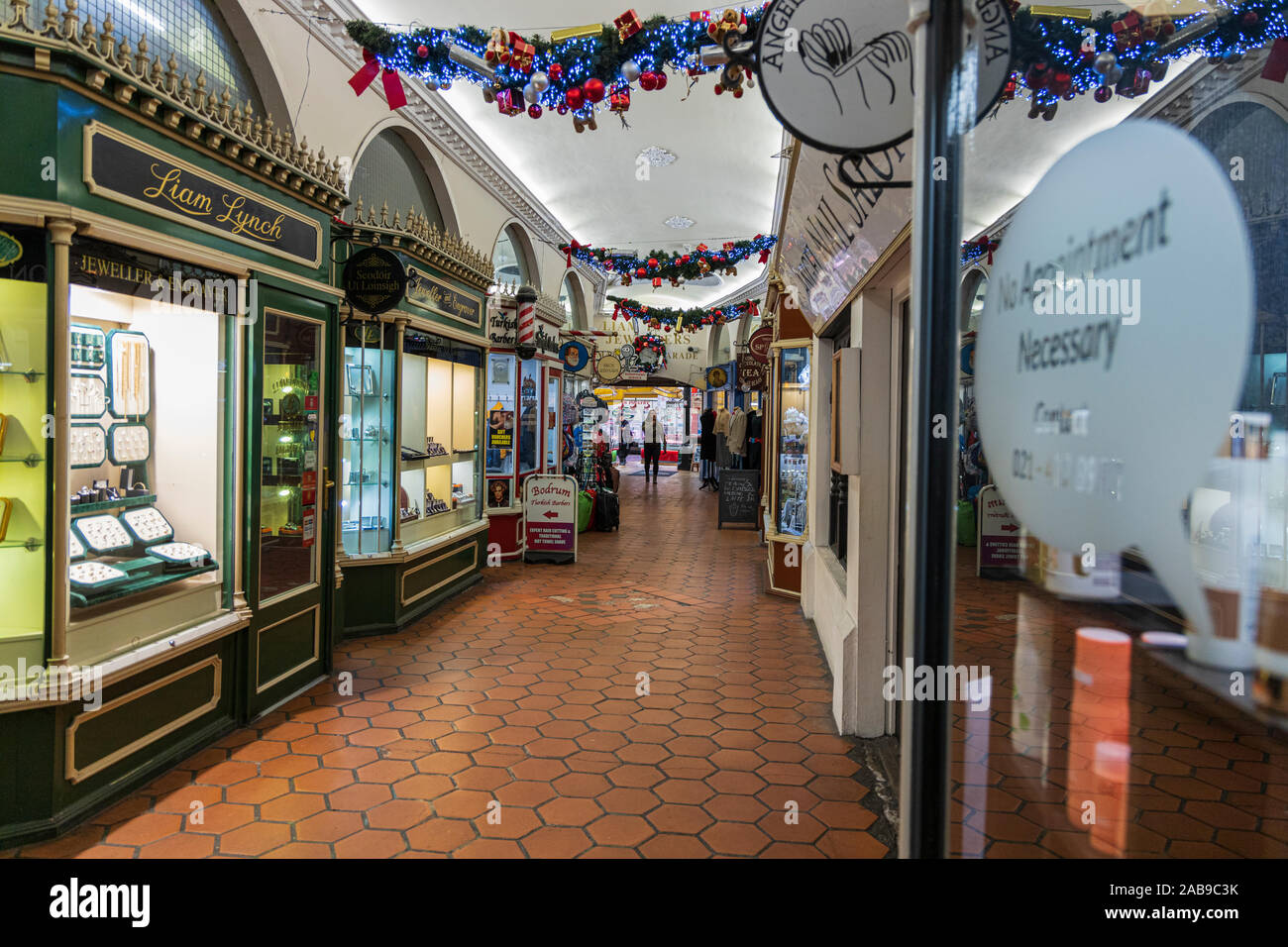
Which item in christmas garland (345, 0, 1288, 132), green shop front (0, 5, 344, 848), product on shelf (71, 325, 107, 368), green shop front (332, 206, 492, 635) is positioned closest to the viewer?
green shop front (0, 5, 344, 848)

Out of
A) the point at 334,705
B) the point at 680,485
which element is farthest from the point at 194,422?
the point at 680,485

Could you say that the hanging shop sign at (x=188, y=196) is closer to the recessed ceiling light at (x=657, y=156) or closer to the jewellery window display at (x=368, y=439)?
the jewellery window display at (x=368, y=439)

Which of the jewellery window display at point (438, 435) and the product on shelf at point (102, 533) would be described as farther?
the jewellery window display at point (438, 435)

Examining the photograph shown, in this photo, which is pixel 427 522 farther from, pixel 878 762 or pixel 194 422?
pixel 878 762

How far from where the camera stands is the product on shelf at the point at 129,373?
3.40m

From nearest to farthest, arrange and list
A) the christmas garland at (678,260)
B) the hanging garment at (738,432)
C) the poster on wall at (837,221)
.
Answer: the poster on wall at (837,221) → the christmas garland at (678,260) → the hanging garment at (738,432)

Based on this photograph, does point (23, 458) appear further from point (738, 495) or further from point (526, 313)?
point (738, 495)

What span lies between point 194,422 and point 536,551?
16.3ft

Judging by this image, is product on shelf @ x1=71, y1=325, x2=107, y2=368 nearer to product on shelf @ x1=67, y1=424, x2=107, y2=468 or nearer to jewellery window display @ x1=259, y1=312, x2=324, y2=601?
product on shelf @ x1=67, y1=424, x2=107, y2=468

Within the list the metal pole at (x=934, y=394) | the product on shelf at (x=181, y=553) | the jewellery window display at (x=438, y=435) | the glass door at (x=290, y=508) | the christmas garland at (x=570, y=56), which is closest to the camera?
the metal pole at (x=934, y=394)

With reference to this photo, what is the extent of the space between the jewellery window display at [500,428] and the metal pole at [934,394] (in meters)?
7.45

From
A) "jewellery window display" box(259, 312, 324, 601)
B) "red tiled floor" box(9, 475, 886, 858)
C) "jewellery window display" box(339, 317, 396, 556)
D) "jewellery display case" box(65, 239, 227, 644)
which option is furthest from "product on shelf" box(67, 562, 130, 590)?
"jewellery window display" box(339, 317, 396, 556)

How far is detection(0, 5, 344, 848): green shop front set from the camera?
2.76 m

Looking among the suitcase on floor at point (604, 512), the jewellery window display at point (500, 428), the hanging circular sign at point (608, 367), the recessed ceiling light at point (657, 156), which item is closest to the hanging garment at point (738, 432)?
the suitcase on floor at point (604, 512)
